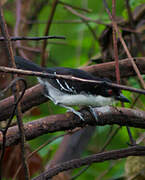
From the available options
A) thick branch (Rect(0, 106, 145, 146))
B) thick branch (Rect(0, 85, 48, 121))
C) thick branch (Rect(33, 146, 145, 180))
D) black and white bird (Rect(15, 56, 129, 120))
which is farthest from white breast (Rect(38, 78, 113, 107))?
thick branch (Rect(33, 146, 145, 180))

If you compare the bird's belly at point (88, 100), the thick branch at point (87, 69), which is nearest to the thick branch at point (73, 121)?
the bird's belly at point (88, 100)

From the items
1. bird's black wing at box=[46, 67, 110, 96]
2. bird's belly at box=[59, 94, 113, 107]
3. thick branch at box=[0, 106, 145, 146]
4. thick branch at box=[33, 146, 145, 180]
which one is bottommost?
thick branch at box=[33, 146, 145, 180]

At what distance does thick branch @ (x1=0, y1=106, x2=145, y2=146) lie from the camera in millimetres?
2000

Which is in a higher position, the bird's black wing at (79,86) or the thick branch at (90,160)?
the bird's black wing at (79,86)

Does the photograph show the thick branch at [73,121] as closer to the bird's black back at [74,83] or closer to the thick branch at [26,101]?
the bird's black back at [74,83]

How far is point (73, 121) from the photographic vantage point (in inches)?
83.9

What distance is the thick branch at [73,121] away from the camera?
2.00m

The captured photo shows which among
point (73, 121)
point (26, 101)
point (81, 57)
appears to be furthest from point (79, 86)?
point (81, 57)

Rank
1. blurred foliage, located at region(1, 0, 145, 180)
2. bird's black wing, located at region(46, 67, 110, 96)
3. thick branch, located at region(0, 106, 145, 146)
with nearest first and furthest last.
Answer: thick branch, located at region(0, 106, 145, 146) < bird's black wing, located at region(46, 67, 110, 96) < blurred foliage, located at region(1, 0, 145, 180)

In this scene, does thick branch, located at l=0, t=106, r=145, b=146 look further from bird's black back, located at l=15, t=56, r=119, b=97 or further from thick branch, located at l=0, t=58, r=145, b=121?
thick branch, located at l=0, t=58, r=145, b=121

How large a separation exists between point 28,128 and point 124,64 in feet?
3.36

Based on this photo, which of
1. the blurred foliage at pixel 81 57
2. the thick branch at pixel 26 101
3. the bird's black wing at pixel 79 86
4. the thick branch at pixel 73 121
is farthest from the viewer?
the blurred foliage at pixel 81 57

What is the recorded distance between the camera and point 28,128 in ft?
6.56

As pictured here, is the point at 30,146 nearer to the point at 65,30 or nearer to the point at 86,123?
the point at 86,123
